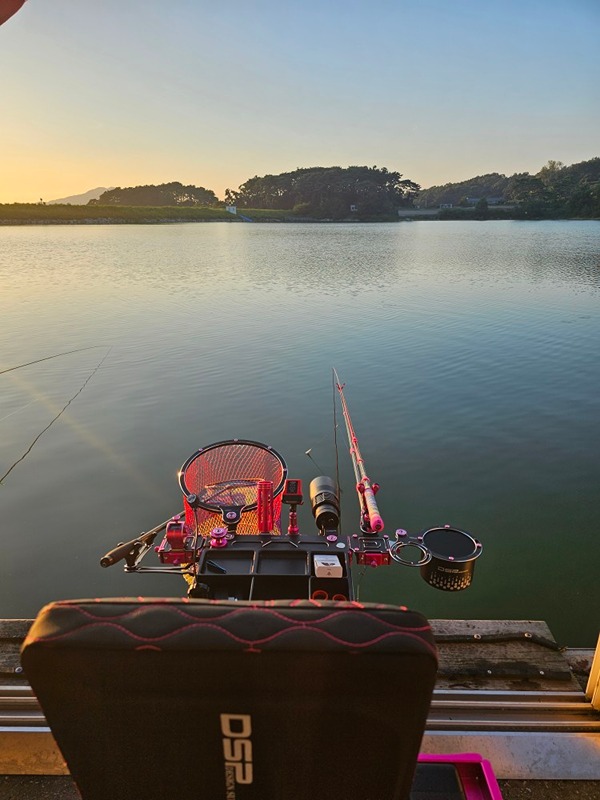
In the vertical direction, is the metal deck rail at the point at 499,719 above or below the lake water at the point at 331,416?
above

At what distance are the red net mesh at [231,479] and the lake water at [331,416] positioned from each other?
1737 millimetres

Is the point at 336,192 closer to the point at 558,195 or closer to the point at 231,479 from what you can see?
the point at 558,195

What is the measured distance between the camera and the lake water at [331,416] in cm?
526

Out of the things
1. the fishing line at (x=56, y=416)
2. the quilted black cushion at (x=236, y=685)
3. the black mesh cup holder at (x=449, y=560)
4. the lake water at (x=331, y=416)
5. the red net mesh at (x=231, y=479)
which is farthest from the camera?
the fishing line at (x=56, y=416)

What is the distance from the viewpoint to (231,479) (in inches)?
159

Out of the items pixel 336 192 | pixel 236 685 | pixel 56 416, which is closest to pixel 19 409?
pixel 56 416

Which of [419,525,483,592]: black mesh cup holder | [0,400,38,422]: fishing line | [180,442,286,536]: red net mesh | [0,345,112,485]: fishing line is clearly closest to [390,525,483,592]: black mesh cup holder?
[419,525,483,592]: black mesh cup holder

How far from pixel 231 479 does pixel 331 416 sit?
5.39 meters

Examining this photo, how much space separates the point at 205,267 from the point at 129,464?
22913mm

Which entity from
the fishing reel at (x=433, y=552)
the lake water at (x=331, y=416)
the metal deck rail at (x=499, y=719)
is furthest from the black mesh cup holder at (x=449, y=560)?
the lake water at (x=331, y=416)

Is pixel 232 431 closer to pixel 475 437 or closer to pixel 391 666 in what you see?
pixel 475 437

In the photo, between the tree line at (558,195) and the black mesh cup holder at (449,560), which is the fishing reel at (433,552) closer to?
the black mesh cup holder at (449,560)

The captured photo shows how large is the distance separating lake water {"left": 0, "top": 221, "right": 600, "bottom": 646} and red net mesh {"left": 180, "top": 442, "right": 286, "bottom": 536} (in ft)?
5.70

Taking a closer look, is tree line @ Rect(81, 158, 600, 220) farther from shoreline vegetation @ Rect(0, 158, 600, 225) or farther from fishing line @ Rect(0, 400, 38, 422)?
fishing line @ Rect(0, 400, 38, 422)
